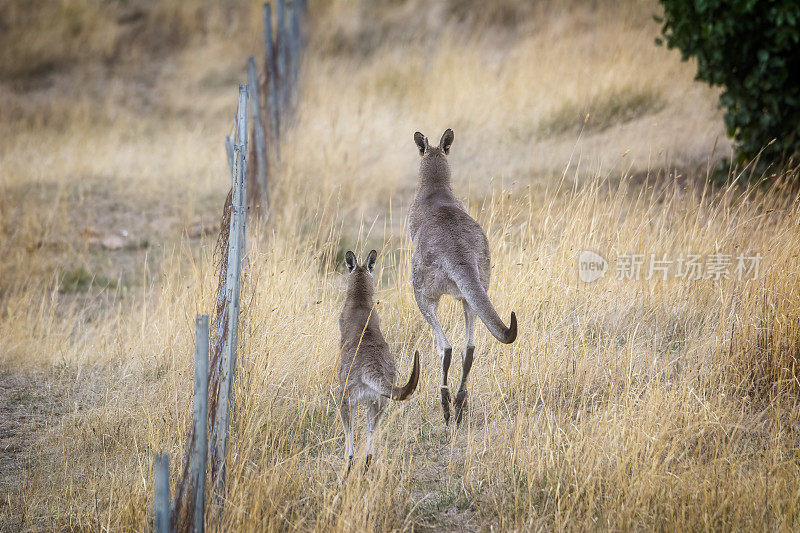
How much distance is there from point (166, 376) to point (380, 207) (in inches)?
Result: 193

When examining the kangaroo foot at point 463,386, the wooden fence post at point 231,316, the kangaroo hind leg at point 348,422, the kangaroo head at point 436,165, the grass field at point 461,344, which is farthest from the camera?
the kangaroo head at point 436,165

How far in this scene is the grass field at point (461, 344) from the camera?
13.6 ft

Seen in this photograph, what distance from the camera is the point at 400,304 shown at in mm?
6094

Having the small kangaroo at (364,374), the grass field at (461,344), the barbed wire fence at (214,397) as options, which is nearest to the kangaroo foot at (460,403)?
the grass field at (461,344)

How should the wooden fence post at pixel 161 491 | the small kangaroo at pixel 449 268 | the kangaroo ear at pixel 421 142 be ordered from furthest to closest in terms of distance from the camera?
1. the kangaroo ear at pixel 421 142
2. the small kangaroo at pixel 449 268
3. the wooden fence post at pixel 161 491

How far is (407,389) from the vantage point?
3799mm

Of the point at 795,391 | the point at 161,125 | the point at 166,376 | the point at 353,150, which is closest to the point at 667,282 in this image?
the point at 795,391

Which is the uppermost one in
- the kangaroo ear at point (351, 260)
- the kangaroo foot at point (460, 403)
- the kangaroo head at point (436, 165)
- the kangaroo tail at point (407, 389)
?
the kangaroo head at point (436, 165)

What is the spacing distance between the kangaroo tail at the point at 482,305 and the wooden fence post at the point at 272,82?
242 inches

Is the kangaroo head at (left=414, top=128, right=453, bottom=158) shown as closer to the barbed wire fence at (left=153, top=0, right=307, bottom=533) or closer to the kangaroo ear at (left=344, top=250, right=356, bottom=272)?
the kangaroo ear at (left=344, top=250, right=356, bottom=272)

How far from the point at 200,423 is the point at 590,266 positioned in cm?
386

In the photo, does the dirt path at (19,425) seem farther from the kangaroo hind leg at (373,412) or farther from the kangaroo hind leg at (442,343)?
the kangaroo hind leg at (442,343)

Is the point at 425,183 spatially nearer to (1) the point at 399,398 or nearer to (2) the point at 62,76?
(1) the point at 399,398

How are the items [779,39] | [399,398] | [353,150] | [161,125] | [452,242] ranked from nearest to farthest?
[399,398]
[452,242]
[779,39]
[353,150]
[161,125]
